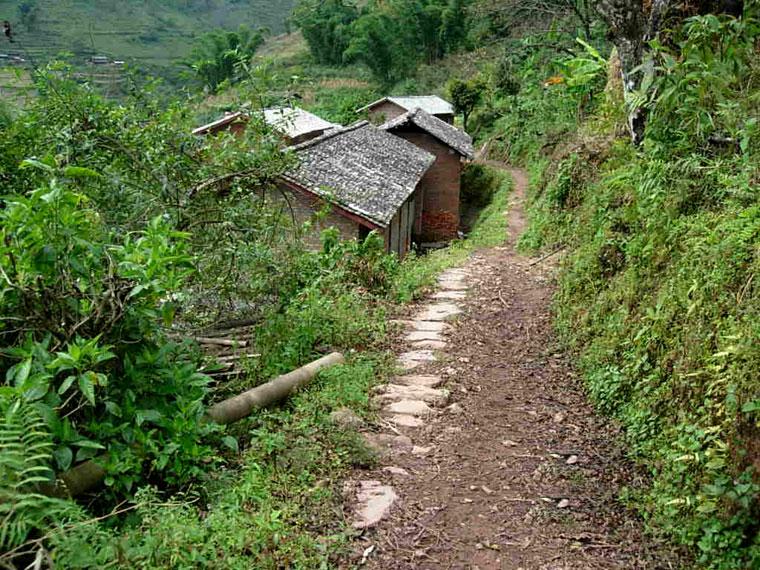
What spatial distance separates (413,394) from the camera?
593 centimetres

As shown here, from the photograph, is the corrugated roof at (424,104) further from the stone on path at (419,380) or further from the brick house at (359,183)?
the stone on path at (419,380)

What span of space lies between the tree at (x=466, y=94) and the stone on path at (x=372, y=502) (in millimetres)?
39749

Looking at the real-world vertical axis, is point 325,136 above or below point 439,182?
above

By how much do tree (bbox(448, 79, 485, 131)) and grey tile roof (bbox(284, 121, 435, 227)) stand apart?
2082cm

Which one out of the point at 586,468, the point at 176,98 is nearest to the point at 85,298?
the point at 586,468

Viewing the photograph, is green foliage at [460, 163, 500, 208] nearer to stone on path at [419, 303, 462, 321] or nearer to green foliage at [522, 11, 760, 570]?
stone on path at [419, 303, 462, 321]

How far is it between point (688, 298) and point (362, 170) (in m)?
13.2

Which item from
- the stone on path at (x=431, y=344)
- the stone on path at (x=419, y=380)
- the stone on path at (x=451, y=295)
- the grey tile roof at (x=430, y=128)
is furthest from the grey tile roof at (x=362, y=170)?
the stone on path at (x=419, y=380)

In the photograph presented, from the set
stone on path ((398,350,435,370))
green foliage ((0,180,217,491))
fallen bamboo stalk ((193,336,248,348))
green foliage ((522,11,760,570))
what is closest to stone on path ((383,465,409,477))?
green foliage ((0,180,217,491))

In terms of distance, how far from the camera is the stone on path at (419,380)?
245 inches

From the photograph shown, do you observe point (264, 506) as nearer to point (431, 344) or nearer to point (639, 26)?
point (431, 344)

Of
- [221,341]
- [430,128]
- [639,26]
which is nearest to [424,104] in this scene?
[430,128]

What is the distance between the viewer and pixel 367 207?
47.6ft

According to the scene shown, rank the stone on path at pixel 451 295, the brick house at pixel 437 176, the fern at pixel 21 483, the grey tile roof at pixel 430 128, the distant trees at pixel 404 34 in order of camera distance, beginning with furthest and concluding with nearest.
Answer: the distant trees at pixel 404 34
the brick house at pixel 437 176
the grey tile roof at pixel 430 128
the stone on path at pixel 451 295
the fern at pixel 21 483
